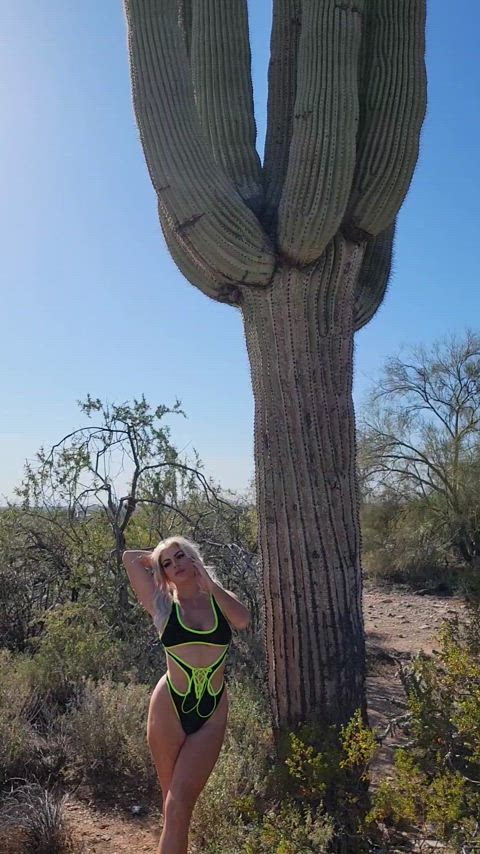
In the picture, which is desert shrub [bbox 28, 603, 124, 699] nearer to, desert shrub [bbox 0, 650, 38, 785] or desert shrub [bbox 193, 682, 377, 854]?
desert shrub [bbox 0, 650, 38, 785]

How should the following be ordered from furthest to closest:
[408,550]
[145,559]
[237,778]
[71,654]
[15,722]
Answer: [408,550]
[71,654]
[15,722]
[237,778]
[145,559]

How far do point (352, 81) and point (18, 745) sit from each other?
4.27 meters

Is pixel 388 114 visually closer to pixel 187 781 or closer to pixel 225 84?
pixel 225 84

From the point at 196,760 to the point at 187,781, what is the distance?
0.08 m

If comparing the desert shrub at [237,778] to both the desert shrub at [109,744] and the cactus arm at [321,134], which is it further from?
the cactus arm at [321,134]

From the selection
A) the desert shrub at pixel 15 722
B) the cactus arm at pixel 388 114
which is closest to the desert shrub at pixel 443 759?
the desert shrub at pixel 15 722

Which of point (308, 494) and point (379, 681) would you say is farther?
point (379, 681)

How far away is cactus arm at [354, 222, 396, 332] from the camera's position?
4.61 m

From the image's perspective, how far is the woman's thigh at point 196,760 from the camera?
8.36ft

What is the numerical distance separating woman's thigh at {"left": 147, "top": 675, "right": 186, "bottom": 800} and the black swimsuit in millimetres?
26

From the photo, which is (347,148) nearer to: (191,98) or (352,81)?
(352,81)

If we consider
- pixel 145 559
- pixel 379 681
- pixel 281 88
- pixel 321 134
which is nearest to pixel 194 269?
pixel 321 134

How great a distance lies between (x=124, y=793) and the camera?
397 centimetres

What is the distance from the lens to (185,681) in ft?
8.86
